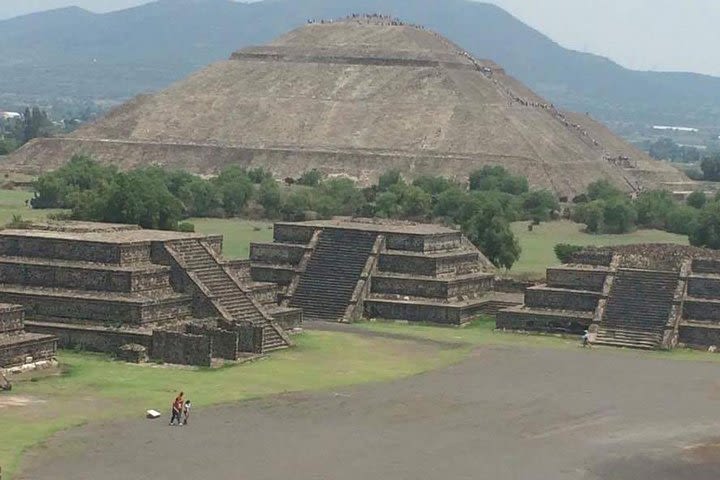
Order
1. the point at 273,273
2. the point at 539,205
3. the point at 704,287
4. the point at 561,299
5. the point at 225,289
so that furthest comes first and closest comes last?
the point at 539,205 < the point at 273,273 < the point at 561,299 < the point at 704,287 < the point at 225,289

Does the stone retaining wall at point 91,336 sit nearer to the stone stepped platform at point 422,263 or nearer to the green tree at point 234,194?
the stone stepped platform at point 422,263

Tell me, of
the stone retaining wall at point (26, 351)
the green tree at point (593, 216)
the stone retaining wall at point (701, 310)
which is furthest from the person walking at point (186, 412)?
the green tree at point (593, 216)

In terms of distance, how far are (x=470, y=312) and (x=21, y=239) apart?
54.9ft

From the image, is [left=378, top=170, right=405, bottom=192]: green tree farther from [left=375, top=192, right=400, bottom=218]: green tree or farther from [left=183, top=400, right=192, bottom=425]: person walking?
[left=183, top=400, right=192, bottom=425]: person walking

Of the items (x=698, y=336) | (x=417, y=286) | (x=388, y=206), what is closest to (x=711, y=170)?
(x=388, y=206)

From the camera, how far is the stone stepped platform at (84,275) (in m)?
53.7

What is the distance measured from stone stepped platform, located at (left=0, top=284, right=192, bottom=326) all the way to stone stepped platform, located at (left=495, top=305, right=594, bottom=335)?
41.1 ft

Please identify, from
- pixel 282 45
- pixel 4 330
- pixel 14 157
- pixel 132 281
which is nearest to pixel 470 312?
pixel 132 281

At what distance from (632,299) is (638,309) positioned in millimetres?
575

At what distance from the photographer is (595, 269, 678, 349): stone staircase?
5941 centimetres

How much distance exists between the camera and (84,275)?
5400 centimetres

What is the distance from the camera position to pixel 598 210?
111938 mm

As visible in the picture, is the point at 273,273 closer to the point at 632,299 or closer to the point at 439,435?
the point at 632,299

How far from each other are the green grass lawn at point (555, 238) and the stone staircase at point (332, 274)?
1687 cm
